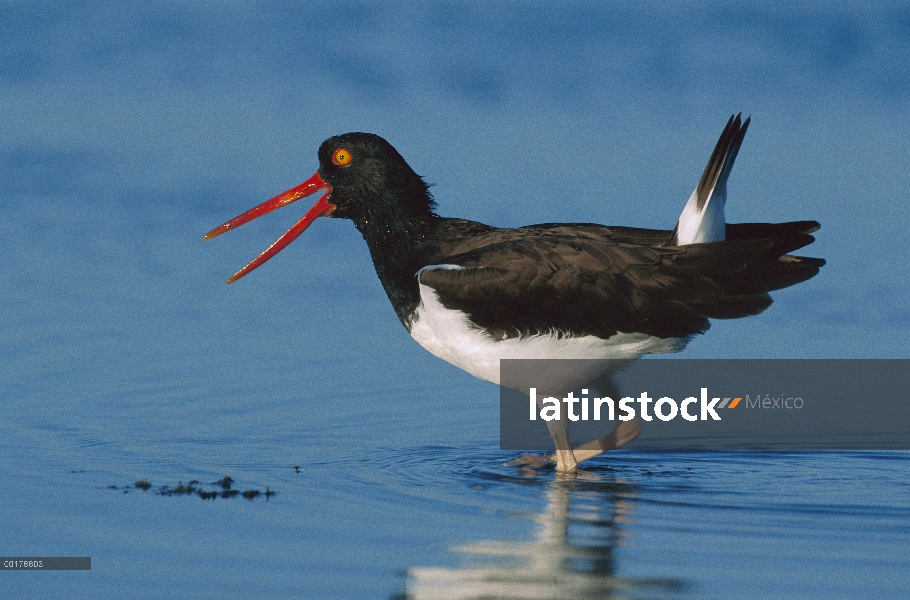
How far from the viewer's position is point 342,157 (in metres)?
8.53

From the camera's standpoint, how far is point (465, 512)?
690cm

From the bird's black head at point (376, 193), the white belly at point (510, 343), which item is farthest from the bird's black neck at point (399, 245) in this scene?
the white belly at point (510, 343)

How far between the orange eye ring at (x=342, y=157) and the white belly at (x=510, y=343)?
108cm

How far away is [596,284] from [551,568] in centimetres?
230

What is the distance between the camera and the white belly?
25.8ft

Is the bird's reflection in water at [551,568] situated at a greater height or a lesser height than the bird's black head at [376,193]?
lesser

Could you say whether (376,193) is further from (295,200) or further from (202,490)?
(202,490)

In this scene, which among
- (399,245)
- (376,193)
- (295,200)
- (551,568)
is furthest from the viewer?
(295,200)

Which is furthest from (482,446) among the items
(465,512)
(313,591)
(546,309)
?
(313,591)

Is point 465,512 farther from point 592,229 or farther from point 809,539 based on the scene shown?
point 592,229

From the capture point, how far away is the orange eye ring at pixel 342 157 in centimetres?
852

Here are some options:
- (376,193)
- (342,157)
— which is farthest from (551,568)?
(342,157)

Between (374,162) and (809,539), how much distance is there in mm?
3505

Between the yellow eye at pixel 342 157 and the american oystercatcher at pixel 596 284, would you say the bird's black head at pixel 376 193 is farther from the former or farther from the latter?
the american oystercatcher at pixel 596 284
